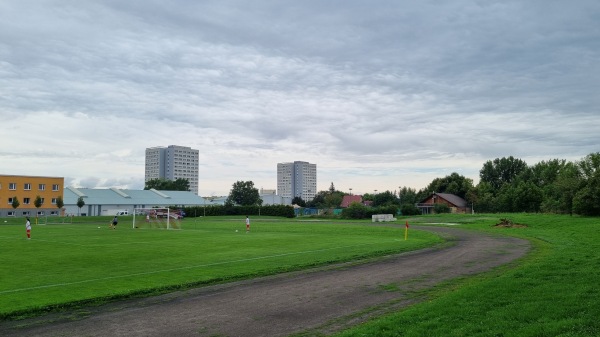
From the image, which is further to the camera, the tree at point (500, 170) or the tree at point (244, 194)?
the tree at point (244, 194)

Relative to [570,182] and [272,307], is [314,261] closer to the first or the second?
[272,307]

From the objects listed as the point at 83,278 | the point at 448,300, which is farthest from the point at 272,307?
the point at 83,278

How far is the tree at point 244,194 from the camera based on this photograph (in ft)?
538

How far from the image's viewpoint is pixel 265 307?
43.1ft

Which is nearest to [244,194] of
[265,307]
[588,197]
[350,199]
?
[350,199]

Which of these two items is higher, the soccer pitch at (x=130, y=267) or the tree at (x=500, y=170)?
the tree at (x=500, y=170)

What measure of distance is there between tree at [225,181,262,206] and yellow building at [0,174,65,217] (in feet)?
190

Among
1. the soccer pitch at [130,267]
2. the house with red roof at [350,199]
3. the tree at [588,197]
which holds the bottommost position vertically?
the soccer pitch at [130,267]

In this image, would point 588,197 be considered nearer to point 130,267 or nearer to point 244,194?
point 130,267

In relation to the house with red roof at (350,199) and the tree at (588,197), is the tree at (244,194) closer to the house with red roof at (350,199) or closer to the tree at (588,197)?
the house with red roof at (350,199)

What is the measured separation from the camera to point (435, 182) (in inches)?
5153

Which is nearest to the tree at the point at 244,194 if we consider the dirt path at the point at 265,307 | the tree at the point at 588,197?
the tree at the point at 588,197

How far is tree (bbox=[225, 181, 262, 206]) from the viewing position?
164 metres

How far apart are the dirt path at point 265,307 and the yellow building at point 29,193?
104m
